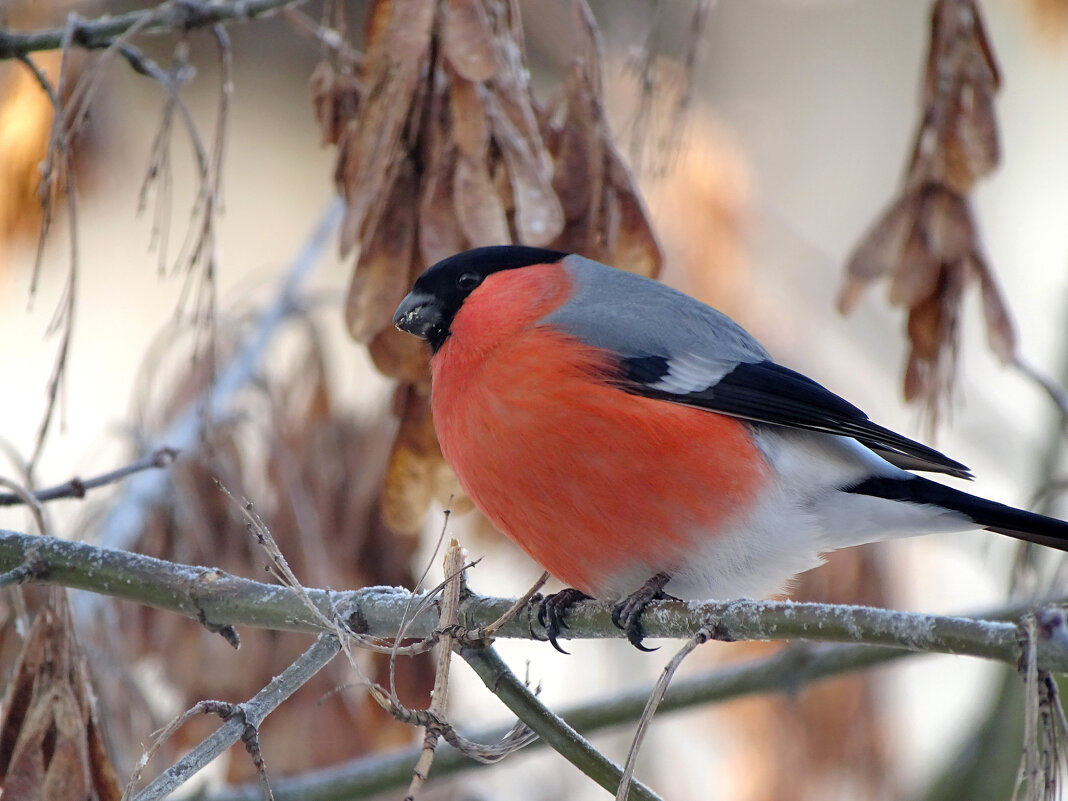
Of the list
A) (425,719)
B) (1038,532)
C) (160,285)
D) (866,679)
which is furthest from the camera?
(160,285)

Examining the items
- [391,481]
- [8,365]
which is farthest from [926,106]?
[8,365]

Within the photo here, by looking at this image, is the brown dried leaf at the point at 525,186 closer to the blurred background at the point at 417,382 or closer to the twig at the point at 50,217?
the blurred background at the point at 417,382

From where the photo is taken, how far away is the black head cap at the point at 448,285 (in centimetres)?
186

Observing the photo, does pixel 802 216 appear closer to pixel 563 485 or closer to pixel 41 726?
pixel 563 485

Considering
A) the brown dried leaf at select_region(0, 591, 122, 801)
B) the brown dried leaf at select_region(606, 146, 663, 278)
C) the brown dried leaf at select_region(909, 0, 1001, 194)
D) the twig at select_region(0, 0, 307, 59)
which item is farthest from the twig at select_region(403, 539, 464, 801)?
the brown dried leaf at select_region(909, 0, 1001, 194)

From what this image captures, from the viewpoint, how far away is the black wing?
1.72m

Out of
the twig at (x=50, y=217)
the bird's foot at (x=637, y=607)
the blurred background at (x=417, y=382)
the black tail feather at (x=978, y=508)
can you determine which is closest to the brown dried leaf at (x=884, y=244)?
the blurred background at (x=417, y=382)

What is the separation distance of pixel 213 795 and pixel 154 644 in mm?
436

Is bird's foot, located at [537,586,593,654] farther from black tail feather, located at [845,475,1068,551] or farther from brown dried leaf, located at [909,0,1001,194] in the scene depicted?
brown dried leaf, located at [909,0,1001,194]

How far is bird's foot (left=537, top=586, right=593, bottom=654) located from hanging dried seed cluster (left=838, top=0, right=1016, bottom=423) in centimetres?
61

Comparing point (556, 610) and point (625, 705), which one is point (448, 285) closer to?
point (556, 610)

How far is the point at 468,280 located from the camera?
1.98m

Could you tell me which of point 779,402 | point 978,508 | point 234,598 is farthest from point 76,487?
point 978,508

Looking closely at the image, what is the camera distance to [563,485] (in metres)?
1.67
